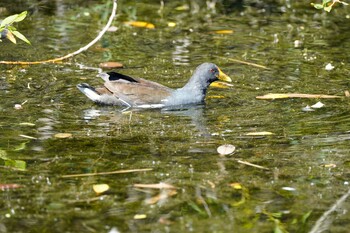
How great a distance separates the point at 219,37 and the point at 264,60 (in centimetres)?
131

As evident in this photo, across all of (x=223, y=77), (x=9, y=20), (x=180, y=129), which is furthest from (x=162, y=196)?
(x=223, y=77)

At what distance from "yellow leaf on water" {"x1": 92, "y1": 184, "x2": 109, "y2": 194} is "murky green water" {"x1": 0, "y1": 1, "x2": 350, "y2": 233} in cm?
6

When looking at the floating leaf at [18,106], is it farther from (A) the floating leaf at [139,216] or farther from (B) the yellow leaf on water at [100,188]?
(A) the floating leaf at [139,216]

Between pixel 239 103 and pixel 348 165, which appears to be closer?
pixel 348 165

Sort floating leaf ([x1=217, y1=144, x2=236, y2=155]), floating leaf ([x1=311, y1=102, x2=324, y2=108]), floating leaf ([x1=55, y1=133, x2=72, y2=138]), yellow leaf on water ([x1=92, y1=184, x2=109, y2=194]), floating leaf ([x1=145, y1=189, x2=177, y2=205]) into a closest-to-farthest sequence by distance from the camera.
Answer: floating leaf ([x1=145, y1=189, x2=177, y2=205]) < yellow leaf on water ([x1=92, y1=184, x2=109, y2=194]) < floating leaf ([x1=217, y1=144, x2=236, y2=155]) < floating leaf ([x1=55, y1=133, x2=72, y2=138]) < floating leaf ([x1=311, y1=102, x2=324, y2=108])

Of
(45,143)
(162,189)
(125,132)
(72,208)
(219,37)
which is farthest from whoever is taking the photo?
(219,37)

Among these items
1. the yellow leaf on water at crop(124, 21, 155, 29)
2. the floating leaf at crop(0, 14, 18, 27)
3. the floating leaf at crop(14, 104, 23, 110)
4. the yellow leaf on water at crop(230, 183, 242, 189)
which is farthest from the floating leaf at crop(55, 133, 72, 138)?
the yellow leaf on water at crop(124, 21, 155, 29)

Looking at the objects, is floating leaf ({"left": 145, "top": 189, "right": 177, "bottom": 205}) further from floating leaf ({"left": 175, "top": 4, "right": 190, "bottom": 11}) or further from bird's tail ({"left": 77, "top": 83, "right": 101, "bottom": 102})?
floating leaf ({"left": 175, "top": 4, "right": 190, "bottom": 11})

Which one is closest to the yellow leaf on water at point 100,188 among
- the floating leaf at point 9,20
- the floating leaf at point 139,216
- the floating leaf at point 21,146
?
the floating leaf at point 139,216

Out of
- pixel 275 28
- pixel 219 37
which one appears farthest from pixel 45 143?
pixel 275 28

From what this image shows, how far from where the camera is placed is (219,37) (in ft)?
38.8

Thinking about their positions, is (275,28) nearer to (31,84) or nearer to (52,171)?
(31,84)

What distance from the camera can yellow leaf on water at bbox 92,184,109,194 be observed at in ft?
20.5

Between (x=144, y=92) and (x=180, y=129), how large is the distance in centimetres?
125
